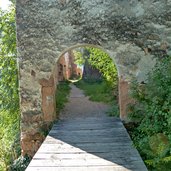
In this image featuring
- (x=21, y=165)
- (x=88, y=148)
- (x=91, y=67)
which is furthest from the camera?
(x=91, y=67)

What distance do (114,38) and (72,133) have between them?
2.30m

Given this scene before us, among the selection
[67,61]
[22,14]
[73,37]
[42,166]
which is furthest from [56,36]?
[67,61]

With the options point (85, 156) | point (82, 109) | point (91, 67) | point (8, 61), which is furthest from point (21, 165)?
point (91, 67)

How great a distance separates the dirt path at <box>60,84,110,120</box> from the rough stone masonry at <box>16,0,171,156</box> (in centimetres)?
121

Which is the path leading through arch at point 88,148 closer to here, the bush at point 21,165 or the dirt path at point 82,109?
the dirt path at point 82,109

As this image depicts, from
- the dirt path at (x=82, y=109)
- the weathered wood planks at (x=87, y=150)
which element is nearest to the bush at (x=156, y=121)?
the weathered wood planks at (x=87, y=150)

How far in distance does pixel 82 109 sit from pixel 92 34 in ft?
8.94

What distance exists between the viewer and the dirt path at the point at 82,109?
24.7 feet

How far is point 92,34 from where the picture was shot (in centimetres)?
639

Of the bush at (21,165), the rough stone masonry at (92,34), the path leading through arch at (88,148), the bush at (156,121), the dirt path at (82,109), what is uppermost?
the rough stone masonry at (92,34)

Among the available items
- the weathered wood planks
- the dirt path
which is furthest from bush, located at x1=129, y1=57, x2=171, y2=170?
the dirt path

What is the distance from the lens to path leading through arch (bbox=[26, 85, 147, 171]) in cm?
389

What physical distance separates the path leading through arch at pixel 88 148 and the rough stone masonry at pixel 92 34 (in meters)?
0.75

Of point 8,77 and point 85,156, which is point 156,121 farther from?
point 8,77
